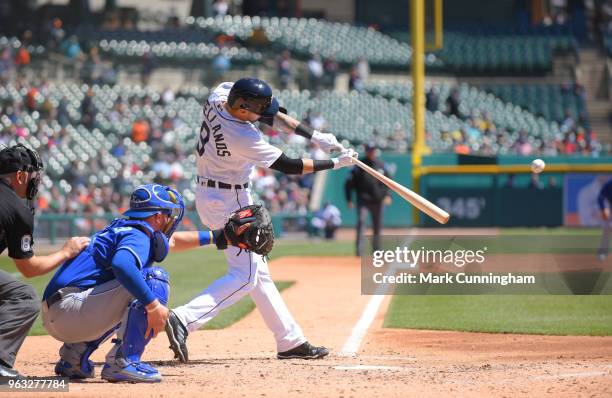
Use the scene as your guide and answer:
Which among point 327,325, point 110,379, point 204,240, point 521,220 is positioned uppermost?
point 204,240

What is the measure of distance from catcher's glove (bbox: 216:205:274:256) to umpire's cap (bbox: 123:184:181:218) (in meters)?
0.39

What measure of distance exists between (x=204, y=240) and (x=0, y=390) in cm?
143

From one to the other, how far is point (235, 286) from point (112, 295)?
3.79 ft

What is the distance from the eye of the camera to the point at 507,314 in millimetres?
9617

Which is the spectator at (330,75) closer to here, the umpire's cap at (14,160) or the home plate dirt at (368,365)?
the home plate dirt at (368,365)

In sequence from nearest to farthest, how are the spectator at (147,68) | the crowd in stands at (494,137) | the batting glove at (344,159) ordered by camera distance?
the batting glove at (344,159) < the crowd in stands at (494,137) < the spectator at (147,68)

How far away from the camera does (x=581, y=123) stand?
3025 centimetres

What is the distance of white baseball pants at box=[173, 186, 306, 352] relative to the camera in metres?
6.58

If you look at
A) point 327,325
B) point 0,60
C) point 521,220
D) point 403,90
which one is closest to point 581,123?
point 403,90

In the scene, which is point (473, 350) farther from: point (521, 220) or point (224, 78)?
point (224, 78)

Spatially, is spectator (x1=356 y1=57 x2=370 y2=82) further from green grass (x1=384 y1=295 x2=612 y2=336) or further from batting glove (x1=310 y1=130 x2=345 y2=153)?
batting glove (x1=310 y1=130 x2=345 y2=153)

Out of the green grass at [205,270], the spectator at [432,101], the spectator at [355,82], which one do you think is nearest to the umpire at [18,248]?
the green grass at [205,270]

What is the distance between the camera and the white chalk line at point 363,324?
24.2ft

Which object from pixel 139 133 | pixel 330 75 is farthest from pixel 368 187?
pixel 330 75
